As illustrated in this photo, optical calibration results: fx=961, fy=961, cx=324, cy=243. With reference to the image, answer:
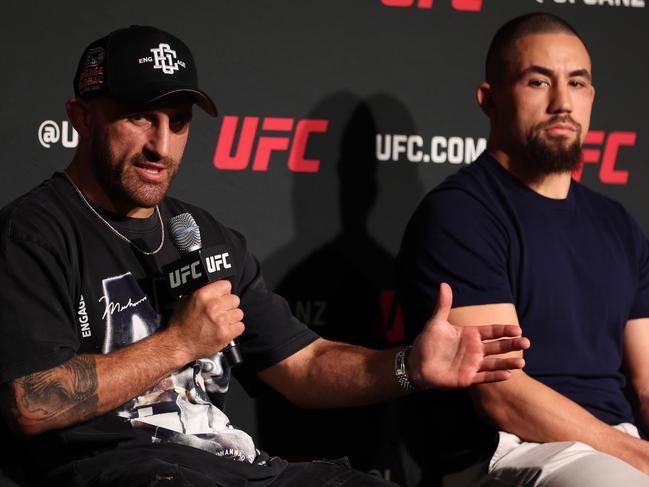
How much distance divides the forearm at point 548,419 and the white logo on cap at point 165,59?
942 mm

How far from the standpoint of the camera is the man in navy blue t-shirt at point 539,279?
6.73 feet

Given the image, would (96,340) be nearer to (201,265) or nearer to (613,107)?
(201,265)

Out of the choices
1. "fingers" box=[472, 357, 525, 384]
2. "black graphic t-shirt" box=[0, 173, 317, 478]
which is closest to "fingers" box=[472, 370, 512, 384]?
"fingers" box=[472, 357, 525, 384]

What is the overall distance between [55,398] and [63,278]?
223 mm

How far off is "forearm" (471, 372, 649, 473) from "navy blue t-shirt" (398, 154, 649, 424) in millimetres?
105

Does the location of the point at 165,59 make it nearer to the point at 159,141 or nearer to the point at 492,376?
the point at 159,141

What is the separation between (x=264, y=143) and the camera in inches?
104

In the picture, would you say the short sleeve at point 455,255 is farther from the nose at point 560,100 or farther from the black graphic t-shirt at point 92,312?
the black graphic t-shirt at point 92,312

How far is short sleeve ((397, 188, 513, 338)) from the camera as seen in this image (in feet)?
6.92

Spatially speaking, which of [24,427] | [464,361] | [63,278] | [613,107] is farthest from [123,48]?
[613,107]

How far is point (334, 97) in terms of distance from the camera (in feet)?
8.89

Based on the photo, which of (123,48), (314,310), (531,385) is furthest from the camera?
(314,310)

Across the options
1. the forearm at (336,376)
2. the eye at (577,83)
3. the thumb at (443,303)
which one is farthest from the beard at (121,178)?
the eye at (577,83)

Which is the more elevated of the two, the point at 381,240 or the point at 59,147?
the point at 59,147
